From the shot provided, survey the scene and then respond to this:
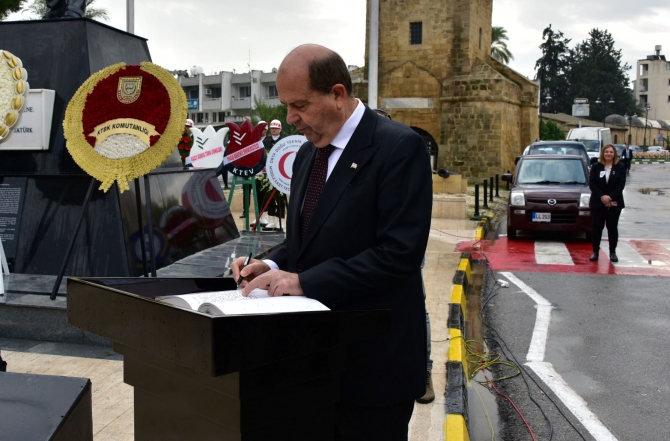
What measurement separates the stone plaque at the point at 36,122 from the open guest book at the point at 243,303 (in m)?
5.25

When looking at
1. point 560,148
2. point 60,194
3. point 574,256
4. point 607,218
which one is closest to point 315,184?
point 60,194

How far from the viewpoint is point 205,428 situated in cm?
182

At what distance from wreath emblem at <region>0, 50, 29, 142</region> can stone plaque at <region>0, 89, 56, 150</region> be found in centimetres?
122

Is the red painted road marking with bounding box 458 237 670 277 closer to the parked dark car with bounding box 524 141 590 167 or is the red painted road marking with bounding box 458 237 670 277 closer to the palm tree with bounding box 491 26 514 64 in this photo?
the parked dark car with bounding box 524 141 590 167

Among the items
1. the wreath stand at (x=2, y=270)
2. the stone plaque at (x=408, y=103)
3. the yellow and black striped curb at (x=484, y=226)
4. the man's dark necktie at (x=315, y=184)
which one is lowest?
the yellow and black striped curb at (x=484, y=226)

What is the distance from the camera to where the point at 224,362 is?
158cm

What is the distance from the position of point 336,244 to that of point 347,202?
0.14m

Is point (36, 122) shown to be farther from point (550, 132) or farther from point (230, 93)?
point (230, 93)

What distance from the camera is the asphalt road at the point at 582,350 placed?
15.3 feet

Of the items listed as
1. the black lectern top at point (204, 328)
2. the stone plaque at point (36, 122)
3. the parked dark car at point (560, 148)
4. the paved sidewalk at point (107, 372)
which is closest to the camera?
the black lectern top at point (204, 328)

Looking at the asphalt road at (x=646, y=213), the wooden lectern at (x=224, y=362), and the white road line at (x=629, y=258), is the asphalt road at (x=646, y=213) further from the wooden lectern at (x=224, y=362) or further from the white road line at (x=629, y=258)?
the wooden lectern at (x=224, y=362)

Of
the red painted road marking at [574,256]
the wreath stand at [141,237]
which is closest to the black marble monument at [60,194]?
the wreath stand at [141,237]

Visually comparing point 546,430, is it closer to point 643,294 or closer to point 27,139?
point 643,294

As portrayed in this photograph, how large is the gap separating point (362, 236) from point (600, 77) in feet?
316
